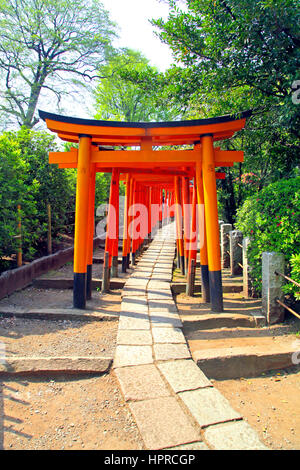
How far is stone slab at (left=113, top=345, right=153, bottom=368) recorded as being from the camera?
3.13 m

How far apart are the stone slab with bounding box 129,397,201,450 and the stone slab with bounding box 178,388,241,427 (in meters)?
0.08

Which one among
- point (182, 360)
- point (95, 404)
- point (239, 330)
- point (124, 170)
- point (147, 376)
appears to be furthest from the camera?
point (124, 170)

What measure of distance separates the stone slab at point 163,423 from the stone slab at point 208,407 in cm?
8

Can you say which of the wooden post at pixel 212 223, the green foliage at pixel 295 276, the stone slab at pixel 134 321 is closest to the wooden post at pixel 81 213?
the stone slab at pixel 134 321

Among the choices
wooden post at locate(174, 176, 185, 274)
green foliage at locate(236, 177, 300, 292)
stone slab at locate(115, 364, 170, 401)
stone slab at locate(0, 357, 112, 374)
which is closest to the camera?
stone slab at locate(115, 364, 170, 401)

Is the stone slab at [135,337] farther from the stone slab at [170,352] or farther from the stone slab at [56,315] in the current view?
the stone slab at [56,315]

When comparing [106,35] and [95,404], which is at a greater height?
[106,35]

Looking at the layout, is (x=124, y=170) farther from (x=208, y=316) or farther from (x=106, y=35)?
(x=106, y=35)

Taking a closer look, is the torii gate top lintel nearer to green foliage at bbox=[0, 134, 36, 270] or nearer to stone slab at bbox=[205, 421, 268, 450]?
green foliage at bbox=[0, 134, 36, 270]

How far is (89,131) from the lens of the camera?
15.9 ft

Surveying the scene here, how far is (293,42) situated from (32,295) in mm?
6015

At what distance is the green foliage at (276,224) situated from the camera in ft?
13.4

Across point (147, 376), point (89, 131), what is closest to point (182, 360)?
point (147, 376)

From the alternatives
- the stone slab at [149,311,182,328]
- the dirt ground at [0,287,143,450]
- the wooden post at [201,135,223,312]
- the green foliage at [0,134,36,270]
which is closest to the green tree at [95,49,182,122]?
the green foliage at [0,134,36,270]
